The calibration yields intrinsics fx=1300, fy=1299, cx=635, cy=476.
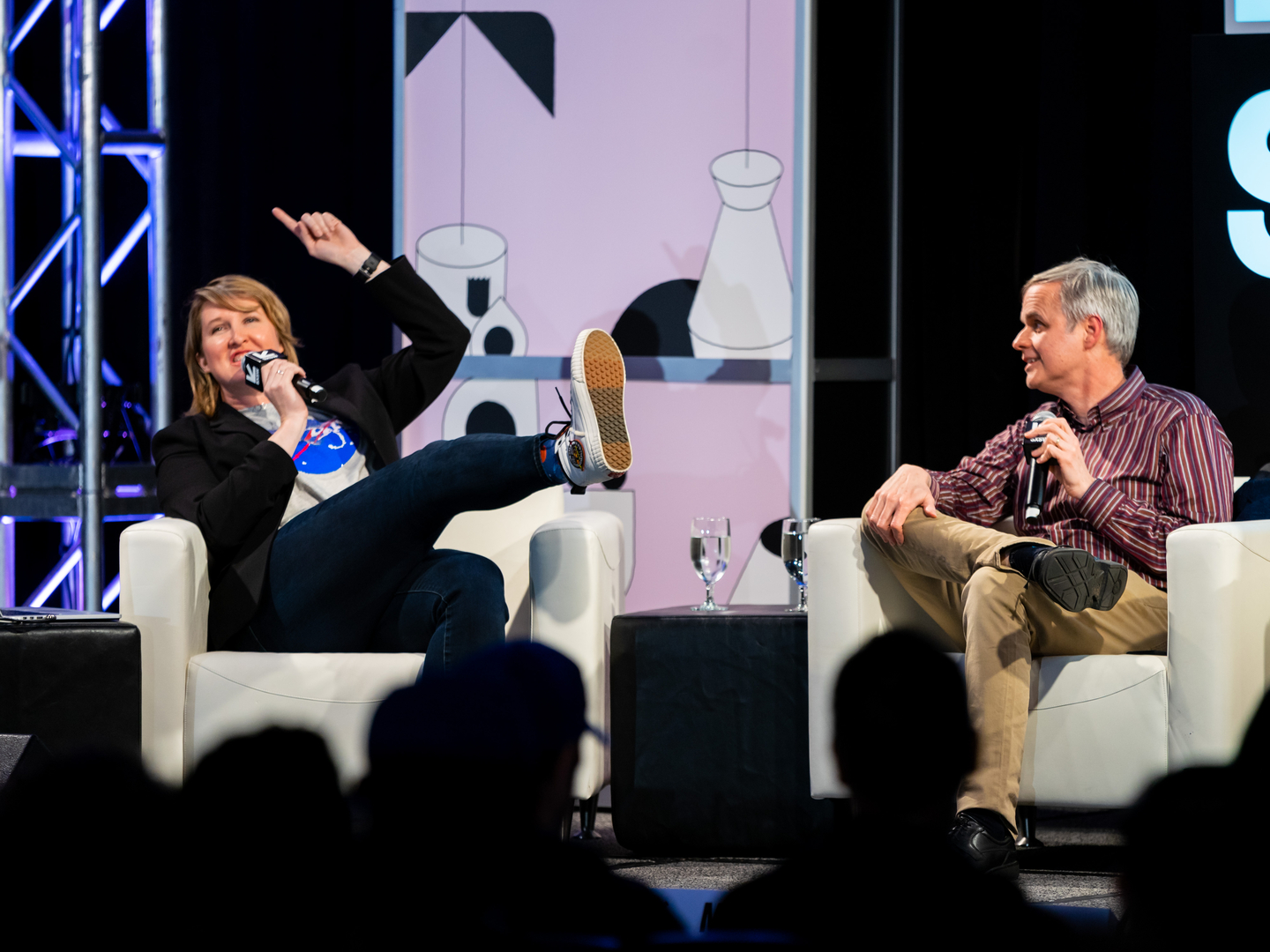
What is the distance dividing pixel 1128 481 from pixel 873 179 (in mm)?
1642

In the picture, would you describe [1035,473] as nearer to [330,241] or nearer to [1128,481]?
[1128,481]

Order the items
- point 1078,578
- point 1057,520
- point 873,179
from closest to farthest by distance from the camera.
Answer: point 1078,578, point 1057,520, point 873,179

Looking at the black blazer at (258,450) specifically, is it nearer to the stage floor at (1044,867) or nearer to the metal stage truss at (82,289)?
the metal stage truss at (82,289)

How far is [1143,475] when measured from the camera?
7.93 feet

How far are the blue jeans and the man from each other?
0.68 meters

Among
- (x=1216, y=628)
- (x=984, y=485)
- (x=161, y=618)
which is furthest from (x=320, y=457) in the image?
(x=1216, y=628)

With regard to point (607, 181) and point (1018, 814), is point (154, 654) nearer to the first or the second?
point (1018, 814)

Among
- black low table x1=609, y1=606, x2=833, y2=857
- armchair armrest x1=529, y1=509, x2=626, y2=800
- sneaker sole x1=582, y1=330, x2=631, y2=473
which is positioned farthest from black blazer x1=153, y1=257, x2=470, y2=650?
black low table x1=609, y1=606, x2=833, y2=857

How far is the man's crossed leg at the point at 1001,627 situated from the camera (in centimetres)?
208

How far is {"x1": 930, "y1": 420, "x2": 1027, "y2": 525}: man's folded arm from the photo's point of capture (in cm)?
262

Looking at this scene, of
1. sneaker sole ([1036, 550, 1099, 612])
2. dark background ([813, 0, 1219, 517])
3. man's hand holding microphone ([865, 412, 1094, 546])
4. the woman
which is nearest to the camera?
sneaker sole ([1036, 550, 1099, 612])

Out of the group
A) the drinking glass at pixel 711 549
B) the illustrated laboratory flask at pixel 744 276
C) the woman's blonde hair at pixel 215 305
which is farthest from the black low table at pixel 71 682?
the illustrated laboratory flask at pixel 744 276

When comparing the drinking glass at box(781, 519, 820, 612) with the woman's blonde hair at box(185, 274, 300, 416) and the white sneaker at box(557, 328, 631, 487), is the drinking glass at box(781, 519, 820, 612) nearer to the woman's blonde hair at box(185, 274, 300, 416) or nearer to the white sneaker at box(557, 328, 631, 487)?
the white sneaker at box(557, 328, 631, 487)

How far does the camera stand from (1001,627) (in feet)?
7.02
